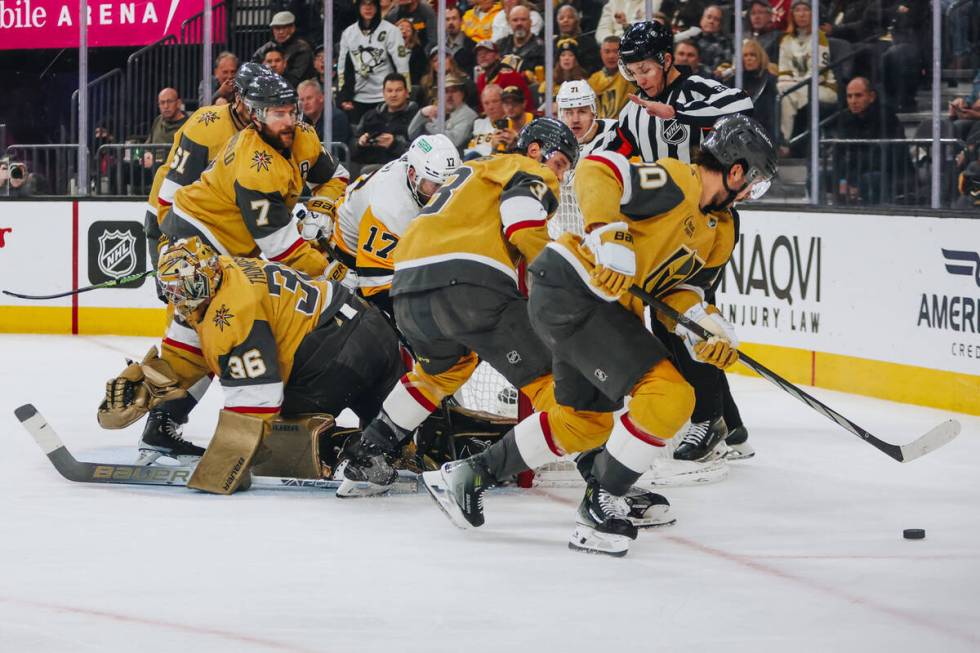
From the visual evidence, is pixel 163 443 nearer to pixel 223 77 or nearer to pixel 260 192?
pixel 260 192

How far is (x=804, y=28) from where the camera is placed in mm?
7398

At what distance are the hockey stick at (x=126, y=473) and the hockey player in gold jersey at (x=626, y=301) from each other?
85 cm

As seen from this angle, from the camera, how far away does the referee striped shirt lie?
5.02 meters

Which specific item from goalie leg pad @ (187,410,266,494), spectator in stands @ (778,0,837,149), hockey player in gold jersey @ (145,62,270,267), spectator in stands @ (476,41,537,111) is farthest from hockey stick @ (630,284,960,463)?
spectator in stands @ (476,41,537,111)

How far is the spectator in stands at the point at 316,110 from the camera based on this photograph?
27.4 ft

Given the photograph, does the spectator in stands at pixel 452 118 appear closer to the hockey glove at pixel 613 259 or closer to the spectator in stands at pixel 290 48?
the spectator in stands at pixel 290 48

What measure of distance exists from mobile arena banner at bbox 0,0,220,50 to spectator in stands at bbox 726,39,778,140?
128 inches

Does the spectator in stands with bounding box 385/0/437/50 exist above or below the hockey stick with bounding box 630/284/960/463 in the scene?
above

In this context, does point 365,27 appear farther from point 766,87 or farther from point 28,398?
point 28,398

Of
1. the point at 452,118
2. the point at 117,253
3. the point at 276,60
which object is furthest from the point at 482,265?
the point at 117,253

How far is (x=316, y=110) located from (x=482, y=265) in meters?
4.51

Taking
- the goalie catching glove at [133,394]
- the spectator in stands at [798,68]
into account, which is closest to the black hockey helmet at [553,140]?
the goalie catching glove at [133,394]

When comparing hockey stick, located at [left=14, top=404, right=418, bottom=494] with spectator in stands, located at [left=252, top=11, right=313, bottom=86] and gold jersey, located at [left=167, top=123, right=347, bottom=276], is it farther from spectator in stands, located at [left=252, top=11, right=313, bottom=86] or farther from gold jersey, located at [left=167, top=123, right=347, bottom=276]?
spectator in stands, located at [left=252, top=11, right=313, bottom=86]

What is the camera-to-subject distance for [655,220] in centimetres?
365
